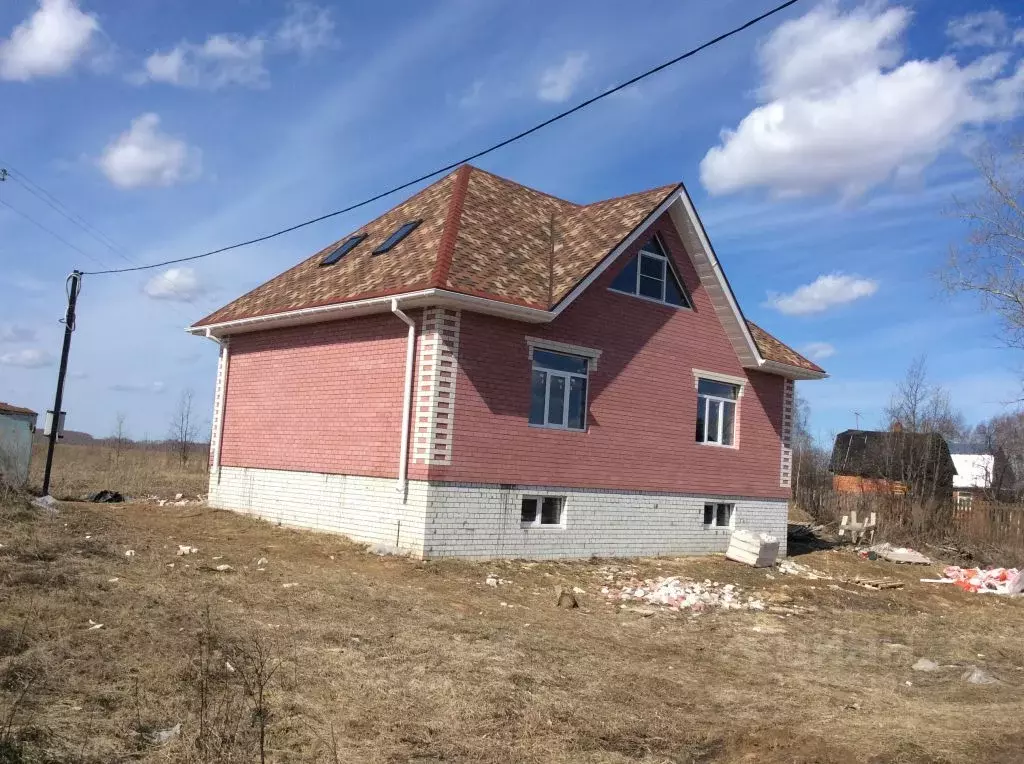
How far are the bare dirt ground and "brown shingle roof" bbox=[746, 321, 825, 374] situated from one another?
6.71 m

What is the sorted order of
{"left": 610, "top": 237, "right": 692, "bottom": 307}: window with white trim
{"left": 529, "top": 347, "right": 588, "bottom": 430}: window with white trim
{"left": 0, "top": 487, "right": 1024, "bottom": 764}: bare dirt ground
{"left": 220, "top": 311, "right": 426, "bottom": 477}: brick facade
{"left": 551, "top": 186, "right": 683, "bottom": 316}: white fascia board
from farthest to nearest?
1. {"left": 610, "top": 237, "right": 692, "bottom": 307}: window with white trim
2. {"left": 529, "top": 347, "right": 588, "bottom": 430}: window with white trim
3. {"left": 551, "top": 186, "right": 683, "bottom": 316}: white fascia board
4. {"left": 220, "top": 311, "right": 426, "bottom": 477}: brick facade
5. {"left": 0, "top": 487, "right": 1024, "bottom": 764}: bare dirt ground

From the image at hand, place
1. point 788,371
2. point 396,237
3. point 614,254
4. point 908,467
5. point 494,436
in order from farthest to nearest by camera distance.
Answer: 1. point 908,467
2. point 788,371
3. point 396,237
4. point 614,254
5. point 494,436

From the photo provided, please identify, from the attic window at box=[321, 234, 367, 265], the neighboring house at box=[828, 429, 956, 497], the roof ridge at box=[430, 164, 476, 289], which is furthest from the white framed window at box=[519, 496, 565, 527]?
the neighboring house at box=[828, 429, 956, 497]

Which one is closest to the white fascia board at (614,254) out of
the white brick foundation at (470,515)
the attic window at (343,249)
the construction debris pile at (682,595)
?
the white brick foundation at (470,515)

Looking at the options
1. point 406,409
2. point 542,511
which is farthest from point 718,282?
point 406,409

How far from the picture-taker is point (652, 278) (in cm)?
1723

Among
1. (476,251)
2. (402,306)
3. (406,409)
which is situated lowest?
(406,409)

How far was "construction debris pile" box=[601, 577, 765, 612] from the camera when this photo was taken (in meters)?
12.8

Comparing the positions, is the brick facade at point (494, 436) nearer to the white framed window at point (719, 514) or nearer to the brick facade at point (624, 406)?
the brick facade at point (624, 406)

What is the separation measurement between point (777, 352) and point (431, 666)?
14533mm

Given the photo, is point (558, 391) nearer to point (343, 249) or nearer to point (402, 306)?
point (402, 306)

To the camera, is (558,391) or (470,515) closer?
(470,515)

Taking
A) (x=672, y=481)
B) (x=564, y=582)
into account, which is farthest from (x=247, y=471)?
(x=672, y=481)

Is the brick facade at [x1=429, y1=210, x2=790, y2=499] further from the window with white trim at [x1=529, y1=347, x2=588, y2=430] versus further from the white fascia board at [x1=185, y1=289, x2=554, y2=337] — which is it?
the white fascia board at [x1=185, y1=289, x2=554, y2=337]
